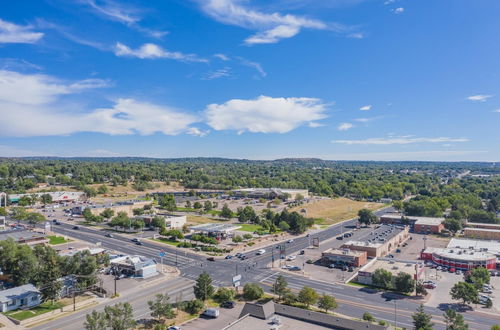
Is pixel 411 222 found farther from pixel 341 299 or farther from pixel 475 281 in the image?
pixel 341 299

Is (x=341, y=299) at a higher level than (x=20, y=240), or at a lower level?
lower

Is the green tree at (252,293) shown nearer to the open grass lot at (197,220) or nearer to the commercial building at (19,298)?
the commercial building at (19,298)

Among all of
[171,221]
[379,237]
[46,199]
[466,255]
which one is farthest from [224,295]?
[46,199]

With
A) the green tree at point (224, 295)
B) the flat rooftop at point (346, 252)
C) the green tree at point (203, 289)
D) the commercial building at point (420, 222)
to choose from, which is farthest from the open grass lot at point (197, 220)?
the green tree at point (203, 289)

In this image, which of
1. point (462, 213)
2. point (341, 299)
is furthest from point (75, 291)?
point (462, 213)

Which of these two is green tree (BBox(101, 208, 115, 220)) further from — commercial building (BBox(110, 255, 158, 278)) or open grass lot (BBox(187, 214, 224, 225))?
commercial building (BBox(110, 255, 158, 278))

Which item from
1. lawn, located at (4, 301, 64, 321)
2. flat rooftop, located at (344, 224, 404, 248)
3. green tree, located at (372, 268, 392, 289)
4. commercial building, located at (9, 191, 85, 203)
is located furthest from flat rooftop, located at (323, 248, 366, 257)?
commercial building, located at (9, 191, 85, 203)
